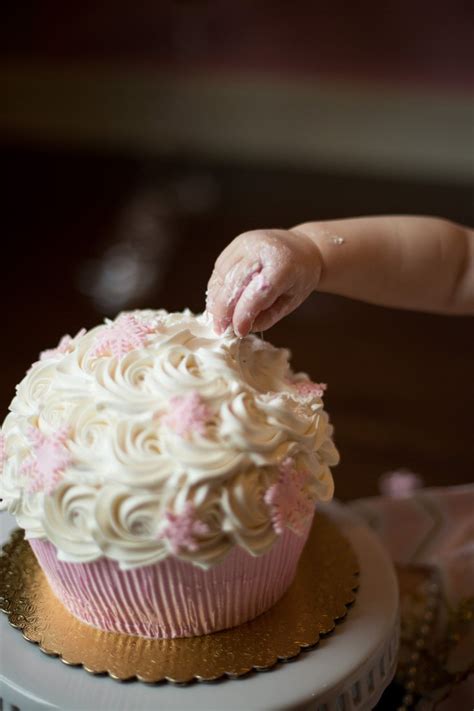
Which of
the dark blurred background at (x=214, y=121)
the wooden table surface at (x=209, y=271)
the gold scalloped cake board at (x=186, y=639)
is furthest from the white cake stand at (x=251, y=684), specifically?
the dark blurred background at (x=214, y=121)

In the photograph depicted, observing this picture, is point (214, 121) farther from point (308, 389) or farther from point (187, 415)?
point (187, 415)

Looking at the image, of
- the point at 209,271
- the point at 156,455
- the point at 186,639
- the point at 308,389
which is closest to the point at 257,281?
the point at 308,389

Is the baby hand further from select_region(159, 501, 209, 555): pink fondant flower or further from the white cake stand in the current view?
the white cake stand

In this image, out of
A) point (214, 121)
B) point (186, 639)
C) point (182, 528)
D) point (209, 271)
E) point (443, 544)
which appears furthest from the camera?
point (214, 121)

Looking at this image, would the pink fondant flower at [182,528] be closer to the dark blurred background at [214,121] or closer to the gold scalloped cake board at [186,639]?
the gold scalloped cake board at [186,639]

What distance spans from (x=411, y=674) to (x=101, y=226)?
235 cm

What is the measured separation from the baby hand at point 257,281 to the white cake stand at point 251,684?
0.35m

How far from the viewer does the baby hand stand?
0.97 metres

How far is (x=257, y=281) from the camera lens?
38.4 inches

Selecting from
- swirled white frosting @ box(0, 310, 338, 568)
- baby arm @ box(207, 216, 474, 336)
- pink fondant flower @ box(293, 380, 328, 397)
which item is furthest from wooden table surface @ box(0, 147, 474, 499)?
swirled white frosting @ box(0, 310, 338, 568)

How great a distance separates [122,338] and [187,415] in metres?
0.14

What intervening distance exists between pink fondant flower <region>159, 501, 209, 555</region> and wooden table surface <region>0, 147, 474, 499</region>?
102cm

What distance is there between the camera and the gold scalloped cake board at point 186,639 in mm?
887

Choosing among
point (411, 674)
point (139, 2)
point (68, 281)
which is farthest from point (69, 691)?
point (139, 2)
